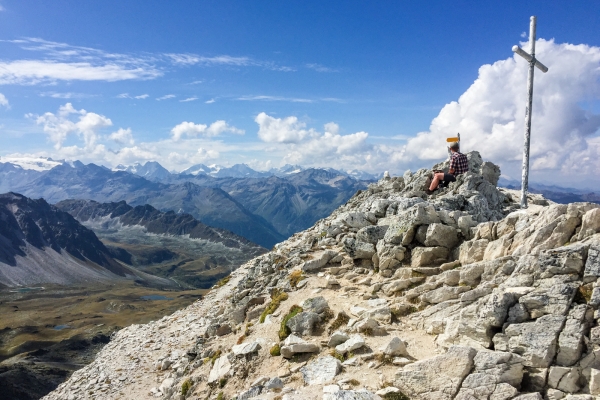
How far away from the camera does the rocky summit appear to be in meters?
10.8

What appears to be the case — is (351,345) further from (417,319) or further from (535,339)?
(535,339)

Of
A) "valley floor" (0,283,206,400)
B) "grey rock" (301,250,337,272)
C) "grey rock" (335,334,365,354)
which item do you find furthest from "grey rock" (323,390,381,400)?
"valley floor" (0,283,206,400)

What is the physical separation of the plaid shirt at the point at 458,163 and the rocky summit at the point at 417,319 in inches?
40.0

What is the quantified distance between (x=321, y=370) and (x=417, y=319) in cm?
456

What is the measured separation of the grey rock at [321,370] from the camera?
1321cm

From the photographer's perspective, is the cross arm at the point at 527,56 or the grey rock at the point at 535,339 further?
the cross arm at the point at 527,56

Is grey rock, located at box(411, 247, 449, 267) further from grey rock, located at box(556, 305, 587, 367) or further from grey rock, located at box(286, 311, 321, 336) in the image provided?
grey rock, located at box(556, 305, 587, 367)

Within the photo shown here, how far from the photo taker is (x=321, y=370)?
13.7 m

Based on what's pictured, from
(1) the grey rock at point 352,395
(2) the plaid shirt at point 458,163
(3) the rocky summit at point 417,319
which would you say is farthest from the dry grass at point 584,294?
(2) the plaid shirt at point 458,163

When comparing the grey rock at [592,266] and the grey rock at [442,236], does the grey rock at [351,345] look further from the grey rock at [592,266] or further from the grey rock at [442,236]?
the grey rock at [592,266]

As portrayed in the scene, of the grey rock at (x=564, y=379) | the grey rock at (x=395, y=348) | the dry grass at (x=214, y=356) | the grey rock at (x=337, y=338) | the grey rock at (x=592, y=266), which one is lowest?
the dry grass at (x=214, y=356)

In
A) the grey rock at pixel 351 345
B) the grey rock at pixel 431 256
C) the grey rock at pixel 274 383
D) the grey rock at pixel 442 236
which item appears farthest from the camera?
the grey rock at pixel 442 236

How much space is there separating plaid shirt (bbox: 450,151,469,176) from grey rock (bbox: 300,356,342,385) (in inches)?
727

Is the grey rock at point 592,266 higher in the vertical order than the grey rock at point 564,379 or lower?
higher
